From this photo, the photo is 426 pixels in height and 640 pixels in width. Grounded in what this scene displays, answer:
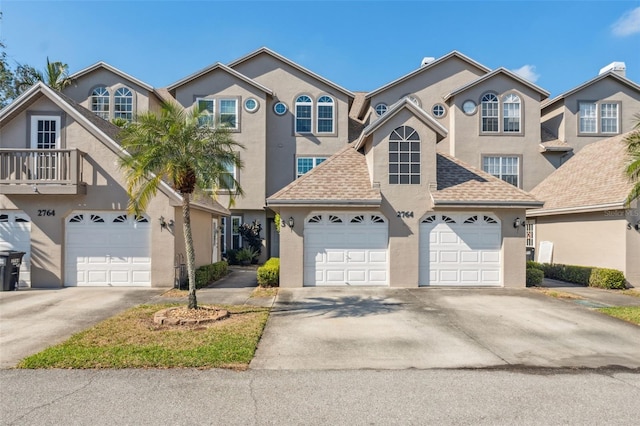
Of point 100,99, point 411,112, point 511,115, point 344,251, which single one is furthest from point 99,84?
point 511,115

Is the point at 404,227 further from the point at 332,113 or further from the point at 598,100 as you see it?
the point at 598,100

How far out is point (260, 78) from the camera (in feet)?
74.4

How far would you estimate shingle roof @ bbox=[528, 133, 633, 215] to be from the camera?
1472cm

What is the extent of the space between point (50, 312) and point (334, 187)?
9080mm

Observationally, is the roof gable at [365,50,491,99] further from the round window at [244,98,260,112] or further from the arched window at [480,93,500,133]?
the round window at [244,98,260,112]

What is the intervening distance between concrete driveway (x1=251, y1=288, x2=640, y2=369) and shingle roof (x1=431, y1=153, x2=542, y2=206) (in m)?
3.31

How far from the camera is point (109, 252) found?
1337 cm

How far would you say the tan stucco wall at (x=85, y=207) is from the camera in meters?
13.1

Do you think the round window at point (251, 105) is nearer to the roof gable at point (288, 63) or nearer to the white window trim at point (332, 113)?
the roof gable at point (288, 63)

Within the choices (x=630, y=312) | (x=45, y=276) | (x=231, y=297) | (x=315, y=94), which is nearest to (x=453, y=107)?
(x=315, y=94)

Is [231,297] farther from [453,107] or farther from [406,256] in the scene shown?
[453,107]

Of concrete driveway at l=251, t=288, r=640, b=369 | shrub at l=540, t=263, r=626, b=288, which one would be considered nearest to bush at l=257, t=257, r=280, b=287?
concrete driveway at l=251, t=288, r=640, b=369

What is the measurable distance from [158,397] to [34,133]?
12.8 metres

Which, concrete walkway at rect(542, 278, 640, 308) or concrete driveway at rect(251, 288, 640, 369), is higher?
concrete driveway at rect(251, 288, 640, 369)
